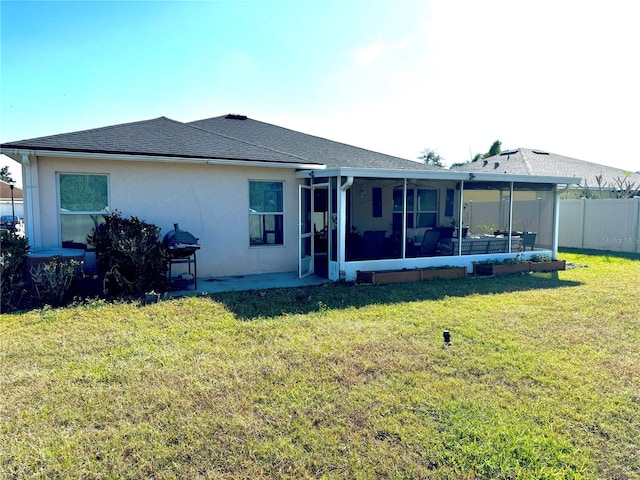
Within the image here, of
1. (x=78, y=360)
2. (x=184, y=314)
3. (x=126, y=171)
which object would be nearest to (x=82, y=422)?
(x=78, y=360)

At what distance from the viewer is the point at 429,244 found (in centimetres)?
1120

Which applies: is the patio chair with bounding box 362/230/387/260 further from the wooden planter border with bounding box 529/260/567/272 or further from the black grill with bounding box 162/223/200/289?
the black grill with bounding box 162/223/200/289

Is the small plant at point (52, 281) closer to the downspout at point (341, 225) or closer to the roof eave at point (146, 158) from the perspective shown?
the roof eave at point (146, 158)

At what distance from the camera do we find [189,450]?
295cm

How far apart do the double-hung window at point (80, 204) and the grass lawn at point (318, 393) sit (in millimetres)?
2490

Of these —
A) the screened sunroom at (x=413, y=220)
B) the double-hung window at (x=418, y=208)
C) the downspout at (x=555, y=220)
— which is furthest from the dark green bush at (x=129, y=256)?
the downspout at (x=555, y=220)

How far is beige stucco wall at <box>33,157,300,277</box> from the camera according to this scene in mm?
8242

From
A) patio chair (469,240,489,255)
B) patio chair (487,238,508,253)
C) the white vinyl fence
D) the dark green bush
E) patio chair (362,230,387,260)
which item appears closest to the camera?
the dark green bush

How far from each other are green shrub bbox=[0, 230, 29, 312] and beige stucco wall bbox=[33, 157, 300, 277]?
3.56 ft

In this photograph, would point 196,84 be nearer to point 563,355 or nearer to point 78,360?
point 78,360

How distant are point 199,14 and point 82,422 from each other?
949 cm

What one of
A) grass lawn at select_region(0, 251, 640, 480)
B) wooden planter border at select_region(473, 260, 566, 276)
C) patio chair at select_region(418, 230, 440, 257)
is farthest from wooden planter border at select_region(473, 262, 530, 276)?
grass lawn at select_region(0, 251, 640, 480)

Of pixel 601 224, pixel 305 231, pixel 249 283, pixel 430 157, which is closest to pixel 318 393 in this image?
pixel 249 283

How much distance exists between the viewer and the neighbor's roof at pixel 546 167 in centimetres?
1978
